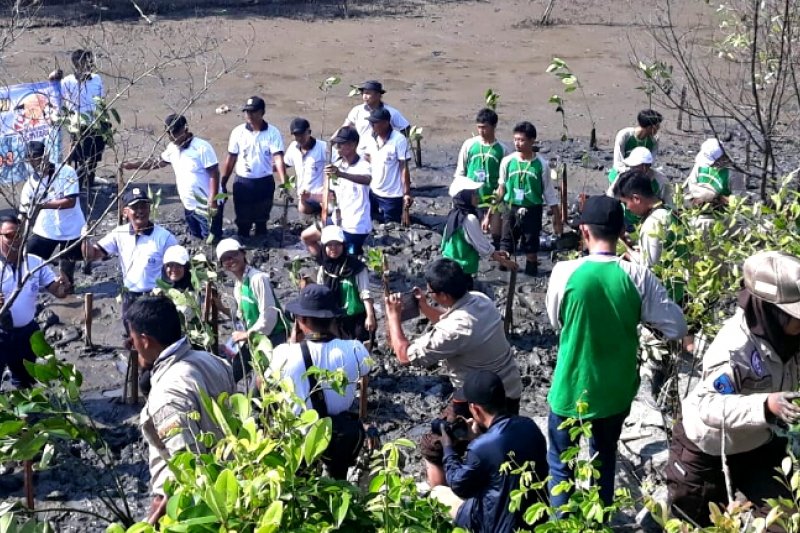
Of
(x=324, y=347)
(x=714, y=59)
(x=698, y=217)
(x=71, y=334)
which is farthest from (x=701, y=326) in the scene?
(x=714, y=59)

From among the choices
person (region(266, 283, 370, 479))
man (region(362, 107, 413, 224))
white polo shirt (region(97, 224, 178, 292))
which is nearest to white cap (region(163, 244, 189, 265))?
white polo shirt (region(97, 224, 178, 292))

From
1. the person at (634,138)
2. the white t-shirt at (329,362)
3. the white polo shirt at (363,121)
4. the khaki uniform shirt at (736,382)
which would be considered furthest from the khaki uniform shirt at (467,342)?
the white polo shirt at (363,121)

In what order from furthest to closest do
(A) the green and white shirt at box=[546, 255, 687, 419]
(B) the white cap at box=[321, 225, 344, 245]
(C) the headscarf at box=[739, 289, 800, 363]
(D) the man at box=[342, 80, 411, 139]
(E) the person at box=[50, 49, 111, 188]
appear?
1. (D) the man at box=[342, 80, 411, 139]
2. (E) the person at box=[50, 49, 111, 188]
3. (B) the white cap at box=[321, 225, 344, 245]
4. (A) the green and white shirt at box=[546, 255, 687, 419]
5. (C) the headscarf at box=[739, 289, 800, 363]

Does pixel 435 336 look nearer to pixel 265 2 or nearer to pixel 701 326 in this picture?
pixel 701 326

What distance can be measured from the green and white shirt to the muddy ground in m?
0.73

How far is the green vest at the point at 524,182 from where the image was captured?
33.5 ft

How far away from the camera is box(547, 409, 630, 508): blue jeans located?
17.2 feet

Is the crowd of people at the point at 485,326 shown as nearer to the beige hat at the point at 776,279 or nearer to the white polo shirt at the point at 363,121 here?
the beige hat at the point at 776,279

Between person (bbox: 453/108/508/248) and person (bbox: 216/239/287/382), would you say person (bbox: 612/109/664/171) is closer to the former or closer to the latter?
A: person (bbox: 453/108/508/248)

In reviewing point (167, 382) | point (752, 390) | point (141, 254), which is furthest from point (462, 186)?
point (752, 390)

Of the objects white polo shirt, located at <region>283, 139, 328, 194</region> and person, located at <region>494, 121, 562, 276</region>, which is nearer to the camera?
person, located at <region>494, 121, 562, 276</region>

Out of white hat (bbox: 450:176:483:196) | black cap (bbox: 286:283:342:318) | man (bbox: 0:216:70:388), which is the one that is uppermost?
white hat (bbox: 450:176:483:196)

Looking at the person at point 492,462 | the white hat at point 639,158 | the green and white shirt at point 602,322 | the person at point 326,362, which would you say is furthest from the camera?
the white hat at point 639,158

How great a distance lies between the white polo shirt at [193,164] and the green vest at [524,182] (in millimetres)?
3146
